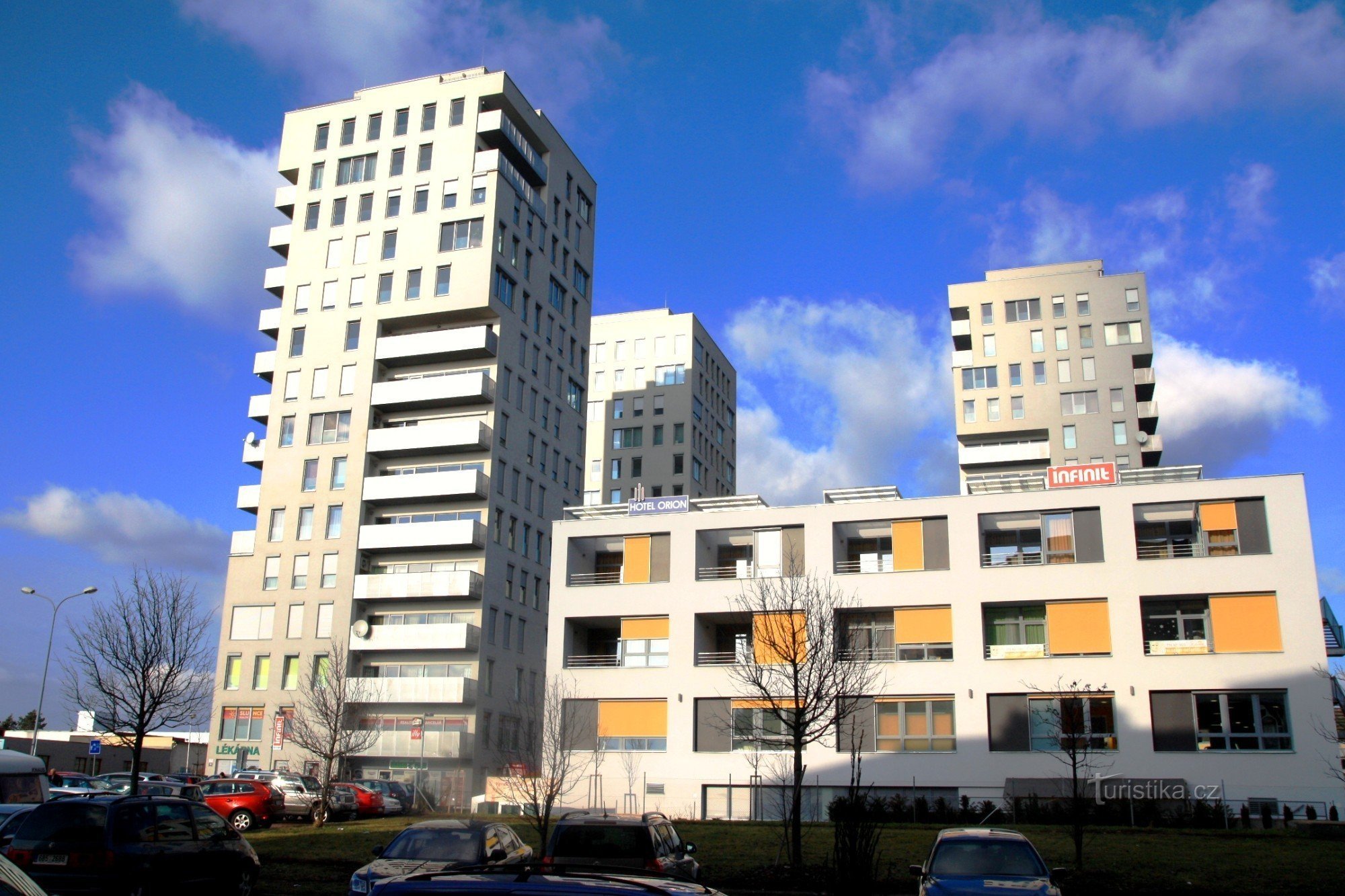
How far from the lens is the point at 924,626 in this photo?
144ft

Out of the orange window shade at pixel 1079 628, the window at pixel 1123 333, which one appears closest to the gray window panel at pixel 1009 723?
the orange window shade at pixel 1079 628

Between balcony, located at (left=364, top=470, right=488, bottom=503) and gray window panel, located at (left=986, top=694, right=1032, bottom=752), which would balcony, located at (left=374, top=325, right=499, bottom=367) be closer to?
balcony, located at (left=364, top=470, right=488, bottom=503)

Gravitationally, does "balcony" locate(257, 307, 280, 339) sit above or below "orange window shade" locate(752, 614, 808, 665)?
above

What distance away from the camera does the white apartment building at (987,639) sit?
39.7m

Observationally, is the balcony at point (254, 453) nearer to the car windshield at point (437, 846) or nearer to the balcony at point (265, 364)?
the balcony at point (265, 364)

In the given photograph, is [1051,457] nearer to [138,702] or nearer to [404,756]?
[404,756]

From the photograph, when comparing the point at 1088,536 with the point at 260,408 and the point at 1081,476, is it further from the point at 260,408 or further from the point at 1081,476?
the point at 260,408

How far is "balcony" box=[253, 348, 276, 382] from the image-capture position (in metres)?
66.9

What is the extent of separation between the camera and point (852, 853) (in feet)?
35.3

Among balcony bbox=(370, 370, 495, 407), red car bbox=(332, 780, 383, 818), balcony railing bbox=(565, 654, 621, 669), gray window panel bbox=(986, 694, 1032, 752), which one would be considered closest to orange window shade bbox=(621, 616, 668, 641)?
balcony railing bbox=(565, 654, 621, 669)

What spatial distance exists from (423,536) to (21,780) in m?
35.5

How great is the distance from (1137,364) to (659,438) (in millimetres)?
37831

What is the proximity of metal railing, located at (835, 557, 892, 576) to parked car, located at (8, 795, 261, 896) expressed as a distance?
3246cm

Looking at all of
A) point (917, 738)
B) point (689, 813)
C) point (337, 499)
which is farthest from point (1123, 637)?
point (337, 499)
